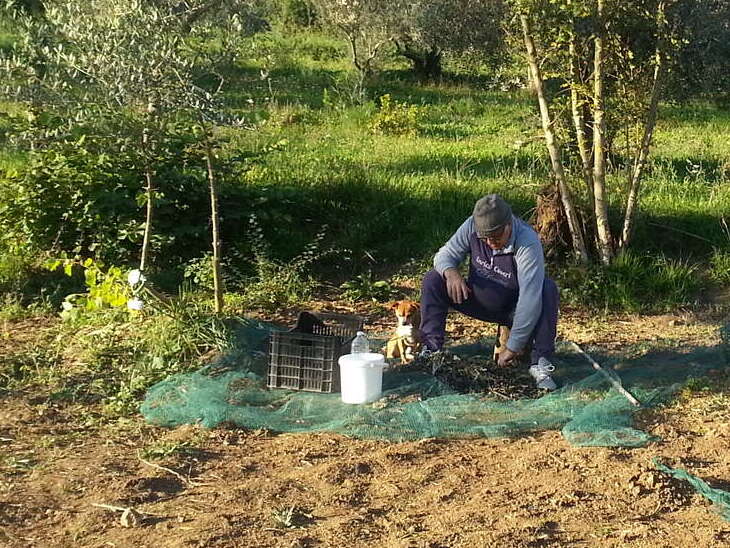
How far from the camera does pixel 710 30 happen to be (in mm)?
8094

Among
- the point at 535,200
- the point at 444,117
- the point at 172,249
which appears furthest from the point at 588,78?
the point at 444,117

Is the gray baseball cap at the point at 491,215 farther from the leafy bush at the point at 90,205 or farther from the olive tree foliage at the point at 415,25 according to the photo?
the olive tree foliage at the point at 415,25

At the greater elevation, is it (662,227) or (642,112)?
(642,112)

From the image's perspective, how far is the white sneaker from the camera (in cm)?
538

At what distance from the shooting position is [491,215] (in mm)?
5211

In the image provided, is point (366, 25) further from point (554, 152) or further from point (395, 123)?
point (554, 152)

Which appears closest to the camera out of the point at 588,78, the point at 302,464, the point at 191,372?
the point at 302,464

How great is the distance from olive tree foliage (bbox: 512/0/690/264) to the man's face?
7.49ft

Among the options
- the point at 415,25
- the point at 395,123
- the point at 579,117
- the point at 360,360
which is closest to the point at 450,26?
the point at 415,25

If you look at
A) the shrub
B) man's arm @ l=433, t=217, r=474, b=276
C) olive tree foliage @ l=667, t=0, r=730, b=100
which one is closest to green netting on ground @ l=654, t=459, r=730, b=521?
man's arm @ l=433, t=217, r=474, b=276

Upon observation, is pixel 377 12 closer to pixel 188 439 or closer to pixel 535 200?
pixel 535 200

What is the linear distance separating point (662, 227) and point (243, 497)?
539 cm

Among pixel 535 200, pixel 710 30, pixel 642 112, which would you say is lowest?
pixel 535 200

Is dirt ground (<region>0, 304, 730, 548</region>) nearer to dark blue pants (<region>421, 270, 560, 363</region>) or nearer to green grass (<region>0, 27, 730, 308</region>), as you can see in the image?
dark blue pants (<region>421, 270, 560, 363</region>)
